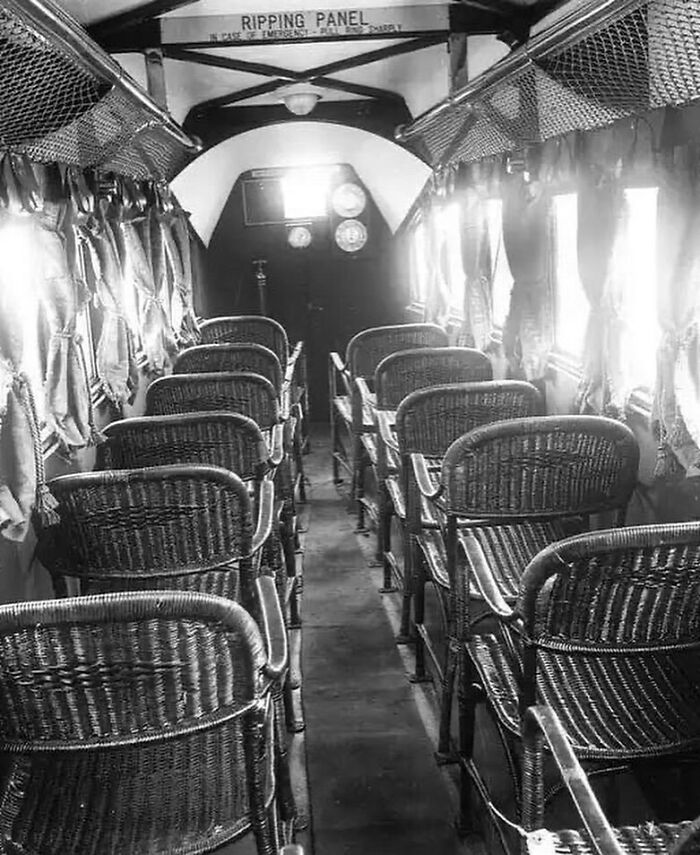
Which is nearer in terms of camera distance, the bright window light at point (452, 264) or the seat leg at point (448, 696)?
the seat leg at point (448, 696)

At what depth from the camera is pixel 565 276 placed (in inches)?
175

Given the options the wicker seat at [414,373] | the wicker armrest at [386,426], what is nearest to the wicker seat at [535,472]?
the wicker armrest at [386,426]

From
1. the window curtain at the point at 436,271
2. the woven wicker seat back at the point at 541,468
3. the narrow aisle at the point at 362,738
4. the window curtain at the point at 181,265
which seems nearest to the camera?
the woven wicker seat back at the point at 541,468

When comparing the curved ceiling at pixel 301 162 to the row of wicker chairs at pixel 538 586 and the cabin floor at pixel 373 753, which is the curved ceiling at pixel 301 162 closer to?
the row of wicker chairs at pixel 538 586

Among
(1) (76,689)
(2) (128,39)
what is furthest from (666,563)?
(2) (128,39)

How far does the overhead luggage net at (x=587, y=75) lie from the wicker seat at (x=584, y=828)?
1.61 meters

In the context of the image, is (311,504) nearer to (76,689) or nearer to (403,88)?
(403,88)

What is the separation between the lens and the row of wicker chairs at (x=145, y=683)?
58.2 inches

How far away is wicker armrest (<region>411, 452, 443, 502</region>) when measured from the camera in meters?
2.69

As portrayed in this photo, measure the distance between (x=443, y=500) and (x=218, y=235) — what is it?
6112 mm

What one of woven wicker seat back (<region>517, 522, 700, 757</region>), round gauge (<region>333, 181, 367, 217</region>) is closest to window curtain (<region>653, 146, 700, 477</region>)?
woven wicker seat back (<region>517, 522, 700, 757</region>)

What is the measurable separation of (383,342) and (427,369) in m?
1.21

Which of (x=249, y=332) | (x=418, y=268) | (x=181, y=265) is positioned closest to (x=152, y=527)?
(x=249, y=332)

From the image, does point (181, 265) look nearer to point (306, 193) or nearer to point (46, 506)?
point (306, 193)
